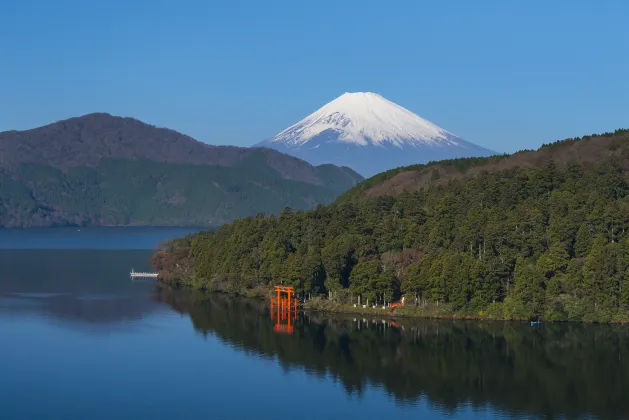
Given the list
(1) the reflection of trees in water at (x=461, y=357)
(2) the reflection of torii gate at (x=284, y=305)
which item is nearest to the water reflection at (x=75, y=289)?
(1) the reflection of trees in water at (x=461, y=357)

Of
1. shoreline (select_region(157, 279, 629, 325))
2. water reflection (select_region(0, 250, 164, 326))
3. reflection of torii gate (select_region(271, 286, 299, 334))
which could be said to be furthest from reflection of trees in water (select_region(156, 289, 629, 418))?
water reflection (select_region(0, 250, 164, 326))

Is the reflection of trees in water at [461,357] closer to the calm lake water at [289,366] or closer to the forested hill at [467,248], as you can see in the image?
the calm lake water at [289,366]

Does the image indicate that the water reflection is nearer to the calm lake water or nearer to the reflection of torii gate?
the calm lake water

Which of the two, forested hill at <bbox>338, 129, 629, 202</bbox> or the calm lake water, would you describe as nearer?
the calm lake water

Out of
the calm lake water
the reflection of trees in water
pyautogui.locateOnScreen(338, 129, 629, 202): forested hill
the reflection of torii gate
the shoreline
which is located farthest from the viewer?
pyautogui.locateOnScreen(338, 129, 629, 202): forested hill

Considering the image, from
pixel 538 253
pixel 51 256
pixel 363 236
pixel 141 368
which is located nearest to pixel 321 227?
pixel 363 236

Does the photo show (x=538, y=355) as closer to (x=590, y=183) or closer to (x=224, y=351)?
(x=224, y=351)
